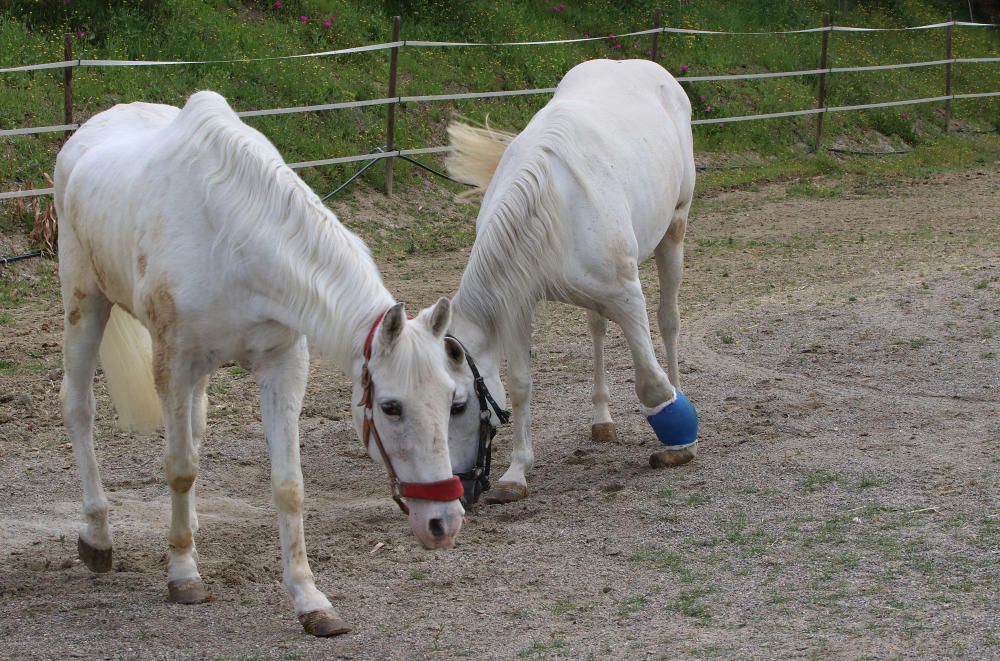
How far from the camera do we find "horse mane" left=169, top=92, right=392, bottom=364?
10.6 ft

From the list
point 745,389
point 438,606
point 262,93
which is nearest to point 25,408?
point 438,606

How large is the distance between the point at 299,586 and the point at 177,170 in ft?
4.34

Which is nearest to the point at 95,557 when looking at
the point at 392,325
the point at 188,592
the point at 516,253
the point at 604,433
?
the point at 188,592

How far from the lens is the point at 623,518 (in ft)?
14.2

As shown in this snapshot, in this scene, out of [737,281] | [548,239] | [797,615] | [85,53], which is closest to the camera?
[797,615]

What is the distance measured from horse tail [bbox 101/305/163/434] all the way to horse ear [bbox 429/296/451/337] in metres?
1.68

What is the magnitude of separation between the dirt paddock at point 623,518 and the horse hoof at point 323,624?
1.5 inches

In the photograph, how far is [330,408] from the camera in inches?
230

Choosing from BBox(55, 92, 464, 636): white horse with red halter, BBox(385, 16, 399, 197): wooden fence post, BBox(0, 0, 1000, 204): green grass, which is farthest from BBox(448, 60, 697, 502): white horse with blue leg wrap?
BBox(385, 16, 399, 197): wooden fence post

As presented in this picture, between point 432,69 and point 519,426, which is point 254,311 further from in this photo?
point 432,69

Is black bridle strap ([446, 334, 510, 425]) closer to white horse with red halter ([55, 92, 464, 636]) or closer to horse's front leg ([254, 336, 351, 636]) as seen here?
white horse with red halter ([55, 92, 464, 636])

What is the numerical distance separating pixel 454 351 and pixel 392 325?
0.58m

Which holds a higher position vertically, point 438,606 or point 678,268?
point 678,268

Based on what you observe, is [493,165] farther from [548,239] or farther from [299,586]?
[299,586]
